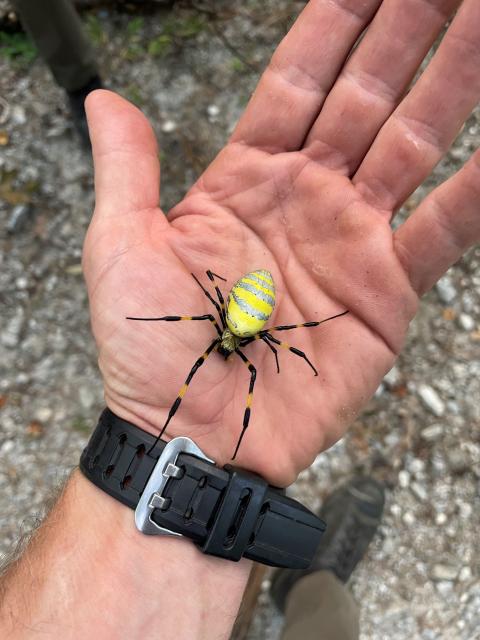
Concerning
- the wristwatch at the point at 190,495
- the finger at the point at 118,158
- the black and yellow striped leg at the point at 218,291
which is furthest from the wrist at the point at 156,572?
the finger at the point at 118,158

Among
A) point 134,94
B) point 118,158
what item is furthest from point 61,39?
point 118,158

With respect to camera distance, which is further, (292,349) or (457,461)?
(457,461)

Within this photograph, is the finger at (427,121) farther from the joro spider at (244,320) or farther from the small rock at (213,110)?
the small rock at (213,110)

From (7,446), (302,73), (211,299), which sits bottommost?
(7,446)

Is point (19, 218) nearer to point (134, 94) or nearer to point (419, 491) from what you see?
point (134, 94)

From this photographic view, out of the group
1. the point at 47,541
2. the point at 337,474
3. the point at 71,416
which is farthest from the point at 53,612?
the point at 337,474

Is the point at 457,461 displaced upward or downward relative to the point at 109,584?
downward

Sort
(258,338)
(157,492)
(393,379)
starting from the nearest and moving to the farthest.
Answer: (157,492) < (258,338) < (393,379)

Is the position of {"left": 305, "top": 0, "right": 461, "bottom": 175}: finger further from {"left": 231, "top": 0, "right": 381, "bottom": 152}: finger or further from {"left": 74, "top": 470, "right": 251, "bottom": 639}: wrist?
{"left": 74, "top": 470, "right": 251, "bottom": 639}: wrist
